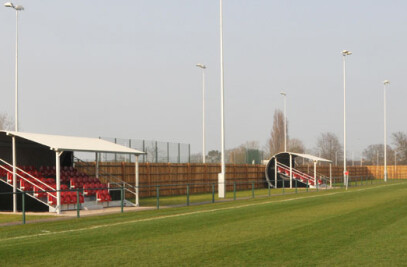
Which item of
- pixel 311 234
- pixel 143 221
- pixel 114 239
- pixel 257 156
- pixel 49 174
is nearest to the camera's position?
pixel 114 239

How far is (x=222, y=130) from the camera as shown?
3441 centimetres

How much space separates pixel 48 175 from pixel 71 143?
4.02 metres

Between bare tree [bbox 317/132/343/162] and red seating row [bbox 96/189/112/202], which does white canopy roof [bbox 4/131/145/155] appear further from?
bare tree [bbox 317/132/343/162]

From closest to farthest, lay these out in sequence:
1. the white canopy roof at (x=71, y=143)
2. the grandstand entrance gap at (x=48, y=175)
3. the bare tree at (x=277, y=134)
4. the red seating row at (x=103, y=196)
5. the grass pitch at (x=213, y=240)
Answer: the grass pitch at (x=213, y=240) < the white canopy roof at (x=71, y=143) < the grandstand entrance gap at (x=48, y=175) < the red seating row at (x=103, y=196) < the bare tree at (x=277, y=134)

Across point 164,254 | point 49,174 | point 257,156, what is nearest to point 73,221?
point 164,254

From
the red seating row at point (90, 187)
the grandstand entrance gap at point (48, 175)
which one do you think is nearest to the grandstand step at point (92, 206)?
the grandstand entrance gap at point (48, 175)

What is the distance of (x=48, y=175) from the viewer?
2841 centimetres

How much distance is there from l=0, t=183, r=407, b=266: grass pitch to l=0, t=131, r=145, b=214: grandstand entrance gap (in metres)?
4.41

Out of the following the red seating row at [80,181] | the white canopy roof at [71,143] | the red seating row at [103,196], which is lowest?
the red seating row at [103,196]

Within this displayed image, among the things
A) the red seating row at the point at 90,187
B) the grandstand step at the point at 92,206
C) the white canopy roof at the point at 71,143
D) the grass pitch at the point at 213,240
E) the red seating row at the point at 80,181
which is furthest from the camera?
the red seating row at the point at 80,181

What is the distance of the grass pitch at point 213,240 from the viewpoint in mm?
10359

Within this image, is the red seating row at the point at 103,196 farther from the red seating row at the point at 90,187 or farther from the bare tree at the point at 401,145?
the bare tree at the point at 401,145

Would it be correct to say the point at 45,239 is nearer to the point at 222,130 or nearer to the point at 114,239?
the point at 114,239

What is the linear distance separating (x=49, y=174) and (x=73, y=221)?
10.5 metres
